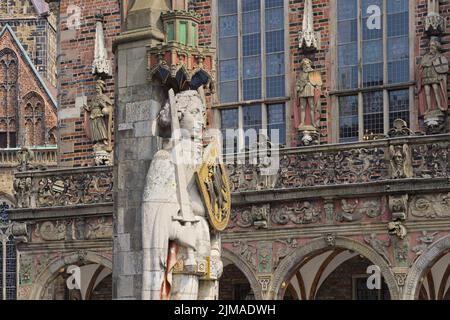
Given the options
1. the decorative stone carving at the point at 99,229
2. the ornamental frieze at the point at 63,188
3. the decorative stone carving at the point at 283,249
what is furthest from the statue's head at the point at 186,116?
the decorative stone carving at the point at 99,229

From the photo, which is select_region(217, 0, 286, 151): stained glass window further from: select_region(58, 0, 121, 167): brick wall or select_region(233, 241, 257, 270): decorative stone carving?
select_region(58, 0, 121, 167): brick wall

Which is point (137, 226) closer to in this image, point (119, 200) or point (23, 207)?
point (119, 200)

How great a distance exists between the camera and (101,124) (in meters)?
27.1

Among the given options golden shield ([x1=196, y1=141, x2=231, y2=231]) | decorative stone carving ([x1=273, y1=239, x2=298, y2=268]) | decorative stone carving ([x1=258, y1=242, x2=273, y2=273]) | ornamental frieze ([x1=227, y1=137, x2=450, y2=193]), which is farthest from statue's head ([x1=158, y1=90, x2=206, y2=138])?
decorative stone carving ([x1=258, y1=242, x2=273, y2=273])

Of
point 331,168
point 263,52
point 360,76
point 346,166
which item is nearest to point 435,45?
point 360,76

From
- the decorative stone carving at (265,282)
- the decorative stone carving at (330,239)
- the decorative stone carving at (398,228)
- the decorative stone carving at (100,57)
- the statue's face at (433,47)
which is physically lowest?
the decorative stone carving at (265,282)

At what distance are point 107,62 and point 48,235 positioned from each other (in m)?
3.85

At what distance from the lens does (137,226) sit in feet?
39.9

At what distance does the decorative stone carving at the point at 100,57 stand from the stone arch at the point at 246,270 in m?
5.33

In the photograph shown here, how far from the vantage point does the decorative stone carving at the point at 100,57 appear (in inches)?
1086

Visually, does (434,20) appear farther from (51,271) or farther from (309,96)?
(51,271)

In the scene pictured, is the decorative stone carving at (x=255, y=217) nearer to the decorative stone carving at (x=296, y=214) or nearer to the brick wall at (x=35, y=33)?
the decorative stone carving at (x=296, y=214)

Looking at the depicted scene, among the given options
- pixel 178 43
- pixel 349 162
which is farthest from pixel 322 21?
pixel 178 43

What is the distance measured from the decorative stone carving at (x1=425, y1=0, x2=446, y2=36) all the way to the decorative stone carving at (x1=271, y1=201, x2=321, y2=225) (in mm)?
3840
